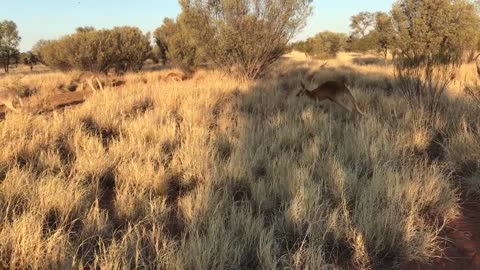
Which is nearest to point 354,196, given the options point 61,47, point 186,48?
point 186,48

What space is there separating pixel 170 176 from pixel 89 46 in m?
17.6

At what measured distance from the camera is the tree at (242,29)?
43.3 feet

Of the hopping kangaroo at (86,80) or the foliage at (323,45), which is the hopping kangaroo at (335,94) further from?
the foliage at (323,45)

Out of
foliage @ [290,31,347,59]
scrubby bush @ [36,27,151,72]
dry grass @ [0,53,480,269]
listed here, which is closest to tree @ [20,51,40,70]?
scrubby bush @ [36,27,151,72]

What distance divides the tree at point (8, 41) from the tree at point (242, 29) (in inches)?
1113

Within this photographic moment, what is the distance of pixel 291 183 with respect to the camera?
3812mm

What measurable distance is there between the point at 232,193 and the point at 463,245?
192cm

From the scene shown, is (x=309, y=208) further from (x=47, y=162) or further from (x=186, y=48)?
(x=186, y=48)

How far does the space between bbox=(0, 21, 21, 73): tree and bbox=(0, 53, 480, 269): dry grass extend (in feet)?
113

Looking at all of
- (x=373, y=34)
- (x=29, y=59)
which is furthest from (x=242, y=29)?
(x=29, y=59)

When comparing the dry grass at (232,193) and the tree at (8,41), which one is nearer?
the dry grass at (232,193)

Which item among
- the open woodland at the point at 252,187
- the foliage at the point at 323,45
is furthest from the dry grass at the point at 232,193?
the foliage at the point at 323,45

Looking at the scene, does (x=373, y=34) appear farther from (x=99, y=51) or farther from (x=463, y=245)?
(x=463, y=245)

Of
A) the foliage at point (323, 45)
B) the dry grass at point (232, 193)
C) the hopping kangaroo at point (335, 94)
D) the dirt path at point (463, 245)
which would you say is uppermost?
the foliage at point (323, 45)
